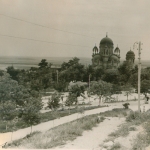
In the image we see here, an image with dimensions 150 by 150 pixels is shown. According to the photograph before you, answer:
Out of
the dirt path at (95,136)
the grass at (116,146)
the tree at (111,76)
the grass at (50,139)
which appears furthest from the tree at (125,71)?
the grass at (116,146)

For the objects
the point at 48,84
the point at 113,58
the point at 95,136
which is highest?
the point at 113,58

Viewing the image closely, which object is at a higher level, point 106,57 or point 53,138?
point 106,57

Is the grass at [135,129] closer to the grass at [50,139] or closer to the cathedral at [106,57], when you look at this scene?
the grass at [50,139]

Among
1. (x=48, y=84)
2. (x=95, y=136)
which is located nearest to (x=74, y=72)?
(x=48, y=84)

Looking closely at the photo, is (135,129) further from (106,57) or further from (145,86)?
(106,57)

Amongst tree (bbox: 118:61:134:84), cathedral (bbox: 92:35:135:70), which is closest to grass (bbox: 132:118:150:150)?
tree (bbox: 118:61:134:84)

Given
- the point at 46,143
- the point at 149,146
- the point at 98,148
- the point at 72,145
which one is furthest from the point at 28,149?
the point at 149,146

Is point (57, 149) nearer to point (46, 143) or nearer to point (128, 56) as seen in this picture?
point (46, 143)

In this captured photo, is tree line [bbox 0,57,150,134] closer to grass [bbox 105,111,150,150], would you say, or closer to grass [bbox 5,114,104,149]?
grass [bbox 5,114,104,149]
